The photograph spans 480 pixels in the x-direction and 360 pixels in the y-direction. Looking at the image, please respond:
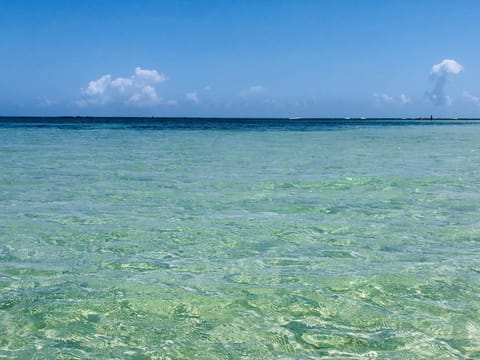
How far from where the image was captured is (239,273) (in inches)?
228

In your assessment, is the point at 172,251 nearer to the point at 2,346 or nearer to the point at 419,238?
the point at 2,346

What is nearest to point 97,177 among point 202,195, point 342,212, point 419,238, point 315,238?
point 202,195

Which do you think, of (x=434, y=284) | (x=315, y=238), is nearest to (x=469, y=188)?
(x=315, y=238)

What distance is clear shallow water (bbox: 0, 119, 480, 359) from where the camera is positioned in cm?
409

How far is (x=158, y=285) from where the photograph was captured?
5.39 metres

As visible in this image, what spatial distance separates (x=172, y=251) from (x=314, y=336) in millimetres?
2998

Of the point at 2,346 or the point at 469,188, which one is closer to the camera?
the point at 2,346

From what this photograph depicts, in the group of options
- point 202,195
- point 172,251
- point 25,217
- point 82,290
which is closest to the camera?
point 82,290

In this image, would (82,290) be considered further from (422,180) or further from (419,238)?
(422,180)

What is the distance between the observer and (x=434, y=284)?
5.42 metres

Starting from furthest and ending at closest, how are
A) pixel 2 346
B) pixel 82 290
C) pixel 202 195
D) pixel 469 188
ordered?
pixel 469 188 → pixel 202 195 → pixel 82 290 → pixel 2 346

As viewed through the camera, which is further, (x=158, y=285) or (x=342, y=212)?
(x=342, y=212)

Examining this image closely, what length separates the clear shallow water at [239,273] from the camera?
409 centimetres

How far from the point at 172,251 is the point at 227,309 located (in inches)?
83.8
